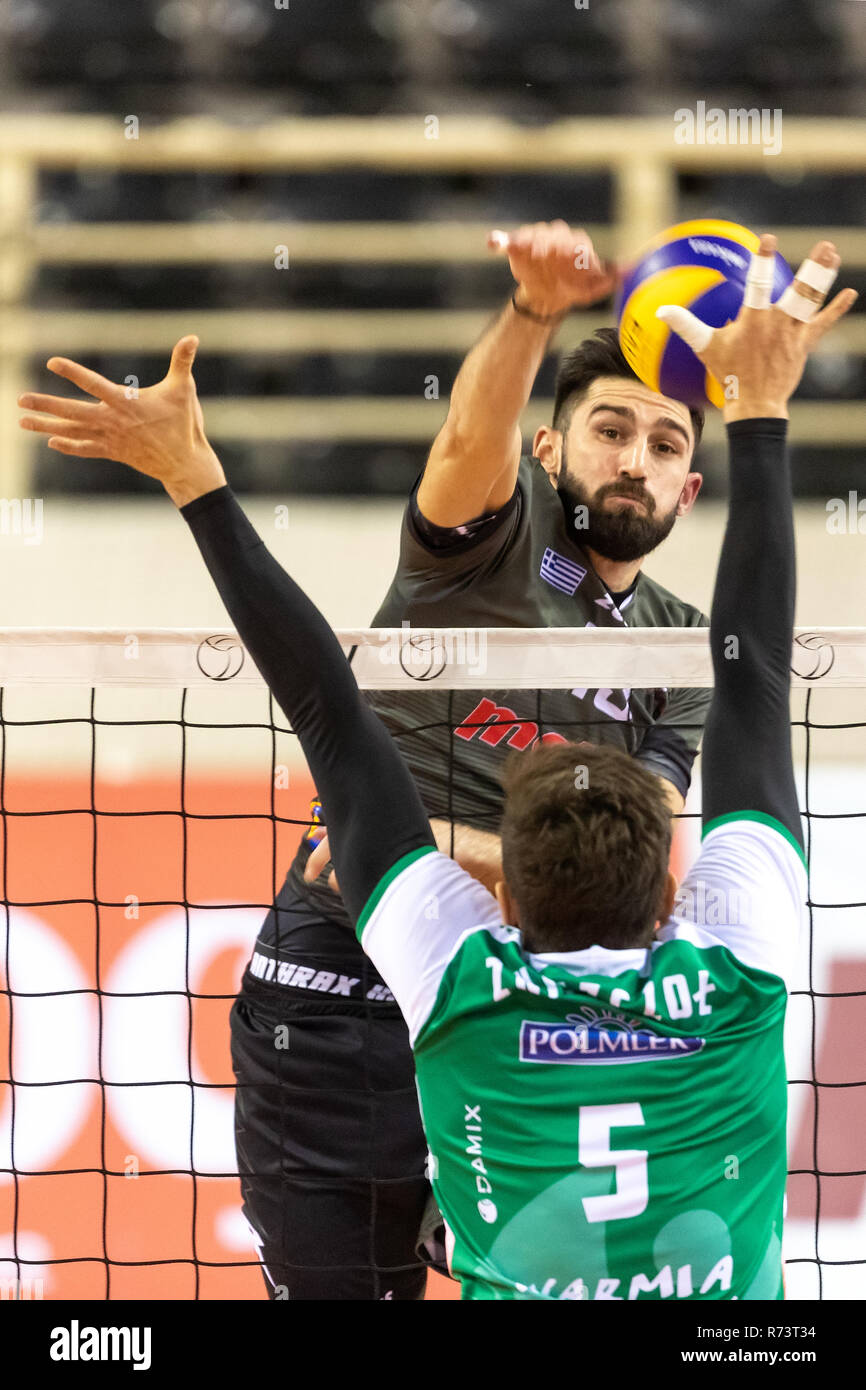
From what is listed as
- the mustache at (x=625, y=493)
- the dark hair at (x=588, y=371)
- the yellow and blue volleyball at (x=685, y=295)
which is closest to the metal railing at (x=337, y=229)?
the dark hair at (x=588, y=371)

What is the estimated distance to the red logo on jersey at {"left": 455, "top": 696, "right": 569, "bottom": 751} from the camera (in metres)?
2.95

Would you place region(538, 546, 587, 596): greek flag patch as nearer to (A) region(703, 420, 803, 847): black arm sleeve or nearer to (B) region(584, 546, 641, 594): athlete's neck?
(B) region(584, 546, 641, 594): athlete's neck

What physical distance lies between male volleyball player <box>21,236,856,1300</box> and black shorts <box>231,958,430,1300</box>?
3.61 ft

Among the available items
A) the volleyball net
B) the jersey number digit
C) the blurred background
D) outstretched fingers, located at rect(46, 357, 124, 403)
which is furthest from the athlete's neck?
the blurred background

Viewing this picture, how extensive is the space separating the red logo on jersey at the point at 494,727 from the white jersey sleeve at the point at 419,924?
44.0 inches

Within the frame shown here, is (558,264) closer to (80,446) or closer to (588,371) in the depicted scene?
(80,446)

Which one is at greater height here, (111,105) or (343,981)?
(111,105)

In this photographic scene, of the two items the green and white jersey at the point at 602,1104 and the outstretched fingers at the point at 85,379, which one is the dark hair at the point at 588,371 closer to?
the outstretched fingers at the point at 85,379

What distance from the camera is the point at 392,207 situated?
9.94 m

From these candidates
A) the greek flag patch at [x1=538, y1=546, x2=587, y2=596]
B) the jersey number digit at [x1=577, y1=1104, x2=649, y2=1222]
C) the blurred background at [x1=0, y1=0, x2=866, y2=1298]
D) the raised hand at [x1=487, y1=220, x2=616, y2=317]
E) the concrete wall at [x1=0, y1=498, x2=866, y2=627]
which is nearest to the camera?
the jersey number digit at [x1=577, y1=1104, x2=649, y2=1222]

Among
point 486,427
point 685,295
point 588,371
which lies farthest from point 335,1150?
point 685,295
